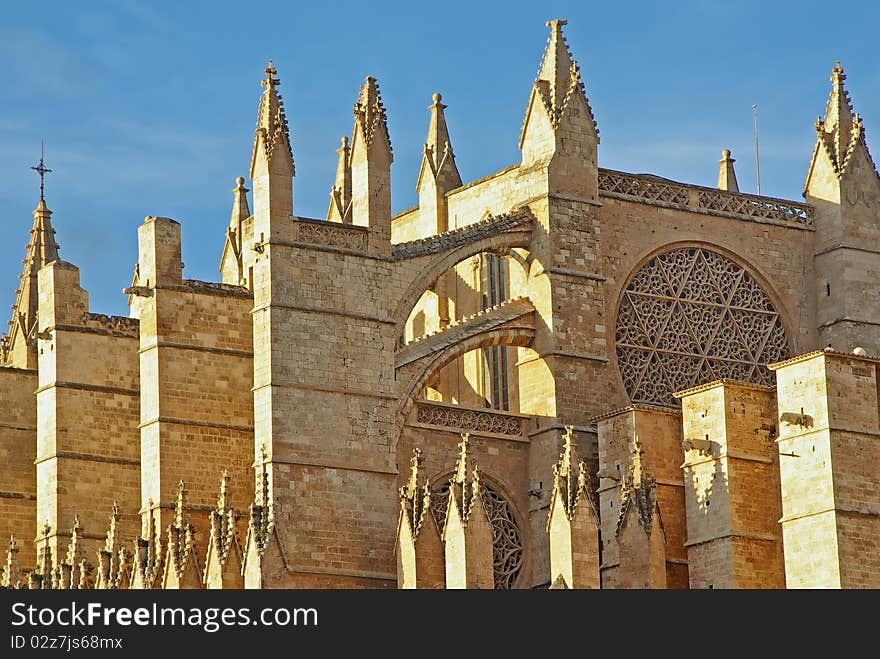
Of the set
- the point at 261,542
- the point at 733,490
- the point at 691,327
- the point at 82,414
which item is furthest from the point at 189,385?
the point at 733,490

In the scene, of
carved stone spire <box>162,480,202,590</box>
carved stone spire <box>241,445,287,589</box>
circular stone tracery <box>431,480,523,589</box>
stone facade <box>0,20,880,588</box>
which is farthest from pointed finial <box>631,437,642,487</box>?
carved stone spire <box>162,480,202,590</box>

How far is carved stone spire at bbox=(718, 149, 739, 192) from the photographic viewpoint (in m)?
57.4

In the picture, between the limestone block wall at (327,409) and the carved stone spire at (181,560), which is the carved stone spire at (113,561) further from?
the limestone block wall at (327,409)

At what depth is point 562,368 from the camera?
48.5m

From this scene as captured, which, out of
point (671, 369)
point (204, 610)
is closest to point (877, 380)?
point (671, 369)

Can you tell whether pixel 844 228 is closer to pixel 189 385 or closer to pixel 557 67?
pixel 557 67

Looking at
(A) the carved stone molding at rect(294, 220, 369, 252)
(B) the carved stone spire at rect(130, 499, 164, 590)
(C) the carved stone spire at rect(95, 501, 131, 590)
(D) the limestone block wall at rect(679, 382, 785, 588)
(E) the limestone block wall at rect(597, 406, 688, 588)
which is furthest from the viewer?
(C) the carved stone spire at rect(95, 501, 131, 590)

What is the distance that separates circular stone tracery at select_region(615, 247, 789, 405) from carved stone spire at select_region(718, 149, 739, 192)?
229 inches

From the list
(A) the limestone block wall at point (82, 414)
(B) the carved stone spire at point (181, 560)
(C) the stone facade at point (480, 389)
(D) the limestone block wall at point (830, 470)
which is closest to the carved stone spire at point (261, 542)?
(C) the stone facade at point (480, 389)

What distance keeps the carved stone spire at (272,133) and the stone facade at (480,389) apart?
47 mm

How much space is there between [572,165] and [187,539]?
973 cm

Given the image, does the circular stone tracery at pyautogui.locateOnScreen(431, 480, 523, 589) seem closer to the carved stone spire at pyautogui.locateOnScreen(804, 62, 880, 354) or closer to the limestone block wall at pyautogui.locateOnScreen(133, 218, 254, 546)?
the limestone block wall at pyautogui.locateOnScreen(133, 218, 254, 546)

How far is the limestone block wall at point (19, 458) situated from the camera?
52656mm

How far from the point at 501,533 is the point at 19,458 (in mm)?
10528
